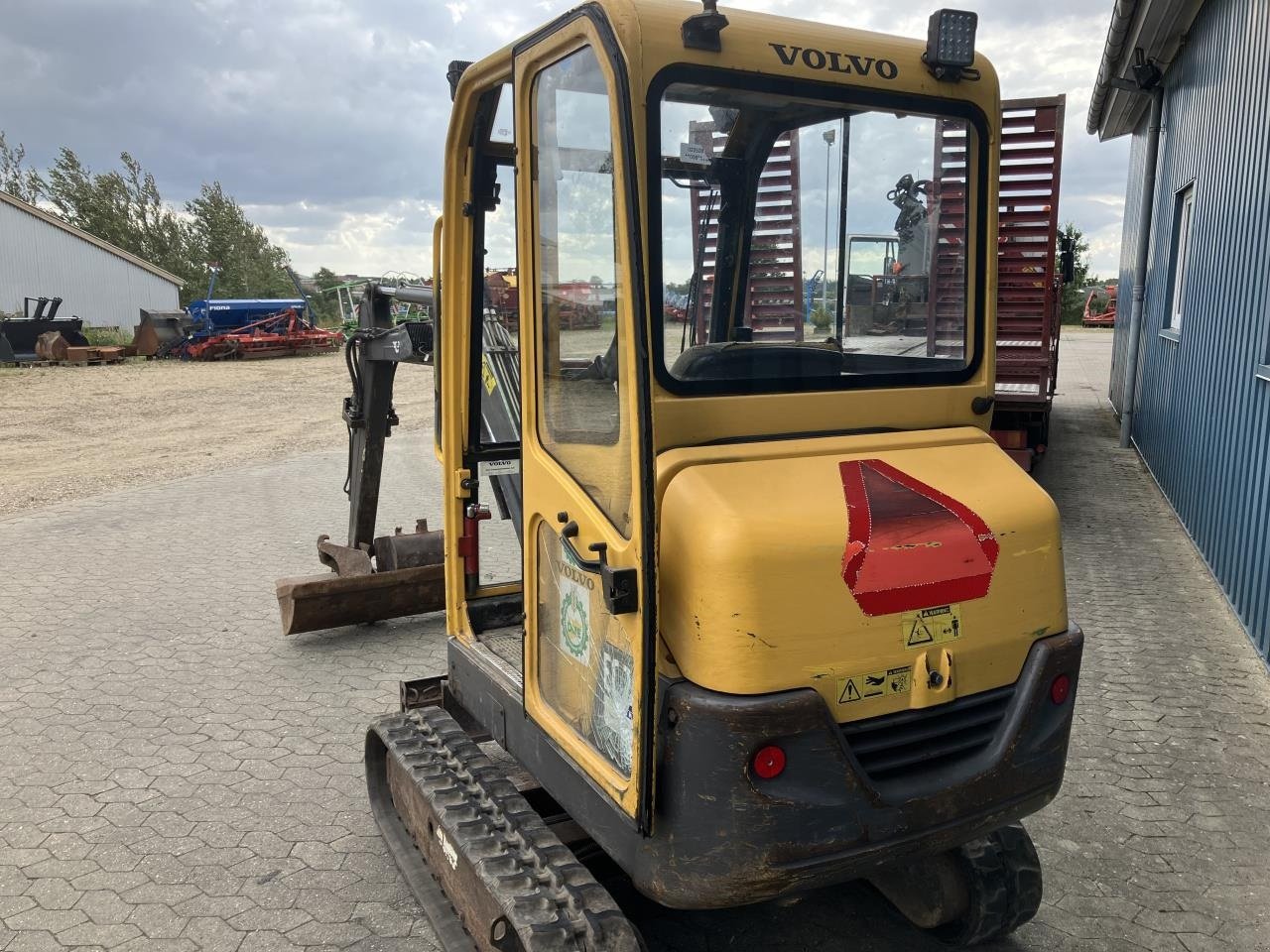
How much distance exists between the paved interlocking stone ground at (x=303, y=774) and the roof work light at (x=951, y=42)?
277 centimetres

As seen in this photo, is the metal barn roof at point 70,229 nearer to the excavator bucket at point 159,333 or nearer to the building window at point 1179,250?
the excavator bucket at point 159,333

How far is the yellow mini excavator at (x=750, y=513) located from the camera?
7.53 feet

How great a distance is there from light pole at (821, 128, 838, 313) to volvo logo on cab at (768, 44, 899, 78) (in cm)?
21

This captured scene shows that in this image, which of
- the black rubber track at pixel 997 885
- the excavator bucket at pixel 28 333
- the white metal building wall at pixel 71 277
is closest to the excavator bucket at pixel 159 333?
the excavator bucket at pixel 28 333

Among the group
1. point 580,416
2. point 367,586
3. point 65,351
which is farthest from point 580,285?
point 65,351

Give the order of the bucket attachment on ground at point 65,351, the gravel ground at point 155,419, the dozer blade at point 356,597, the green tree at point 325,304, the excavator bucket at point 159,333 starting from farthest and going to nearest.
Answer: the green tree at point 325,304, the excavator bucket at point 159,333, the bucket attachment on ground at point 65,351, the gravel ground at point 155,419, the dozer blade at point 356,597

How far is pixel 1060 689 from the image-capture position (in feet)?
8.91

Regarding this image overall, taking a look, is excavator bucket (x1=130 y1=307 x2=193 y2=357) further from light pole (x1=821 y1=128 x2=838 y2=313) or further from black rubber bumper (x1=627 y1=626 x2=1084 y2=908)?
black rubber bumper (x1=627 y1=626 x2=1084 y2=908)

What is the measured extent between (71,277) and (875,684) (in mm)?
41465

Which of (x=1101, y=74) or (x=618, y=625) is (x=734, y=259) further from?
(x=1101, y=74)

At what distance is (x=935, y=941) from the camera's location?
11.0 ft

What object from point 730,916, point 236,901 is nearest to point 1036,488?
point 730,916

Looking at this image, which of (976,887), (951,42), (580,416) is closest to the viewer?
(580,416)

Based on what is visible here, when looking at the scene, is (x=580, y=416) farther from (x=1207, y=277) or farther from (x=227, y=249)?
(x=227, y=249)
